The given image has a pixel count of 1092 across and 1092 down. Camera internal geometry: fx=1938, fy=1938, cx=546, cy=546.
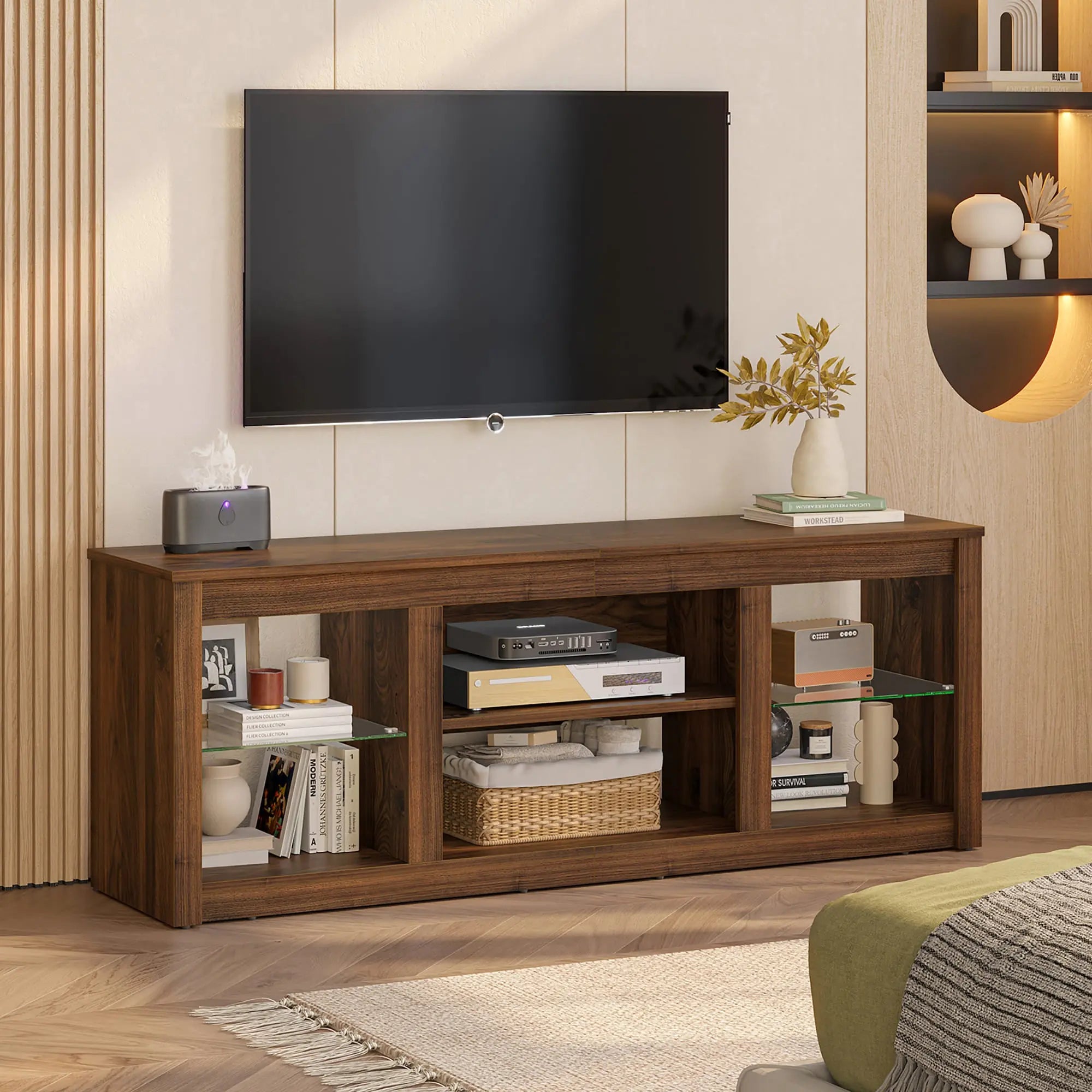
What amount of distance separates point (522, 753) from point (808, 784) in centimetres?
76

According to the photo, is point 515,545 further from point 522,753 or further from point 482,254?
point 482,254

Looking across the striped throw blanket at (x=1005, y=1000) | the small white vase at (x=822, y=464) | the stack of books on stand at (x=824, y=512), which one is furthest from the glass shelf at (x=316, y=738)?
the striped throw blanket at (x=1005, y=1000)

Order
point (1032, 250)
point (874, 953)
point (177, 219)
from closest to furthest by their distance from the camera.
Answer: point (874, 953) < point (177, 219) < point (1032, 250)

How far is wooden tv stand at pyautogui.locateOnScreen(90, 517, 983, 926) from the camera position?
384cm

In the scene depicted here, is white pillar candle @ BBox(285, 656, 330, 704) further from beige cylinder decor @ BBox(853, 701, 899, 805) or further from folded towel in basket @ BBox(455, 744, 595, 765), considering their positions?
beige cylinder decor @ BBox(853, 701, 899, 805)

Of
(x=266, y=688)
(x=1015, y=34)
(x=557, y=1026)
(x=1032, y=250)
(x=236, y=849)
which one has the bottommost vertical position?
(x=557, y=1026)

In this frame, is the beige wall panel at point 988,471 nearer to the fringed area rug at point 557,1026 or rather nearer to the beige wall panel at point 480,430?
the beige wall panel at point 480,430

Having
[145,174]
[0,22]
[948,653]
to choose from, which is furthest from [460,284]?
[948,653]

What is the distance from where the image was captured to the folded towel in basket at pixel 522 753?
4219 mm

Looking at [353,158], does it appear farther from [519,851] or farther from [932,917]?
[932,917]

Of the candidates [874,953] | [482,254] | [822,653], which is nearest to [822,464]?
[822,653]

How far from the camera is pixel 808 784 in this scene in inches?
180

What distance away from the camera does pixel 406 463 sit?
4.45m

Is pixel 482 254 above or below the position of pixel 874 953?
above
